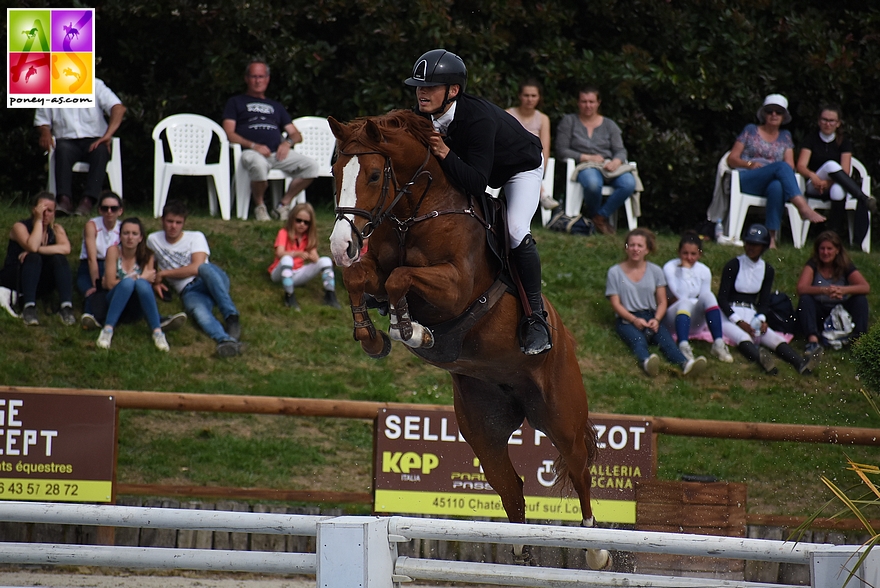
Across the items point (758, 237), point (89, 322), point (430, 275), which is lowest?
point (89, 322)

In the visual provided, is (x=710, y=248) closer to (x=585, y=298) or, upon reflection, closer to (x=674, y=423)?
(x=585, y=298)

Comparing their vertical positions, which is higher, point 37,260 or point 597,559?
point 37,260

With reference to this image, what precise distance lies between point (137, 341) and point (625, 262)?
Result: 392cm

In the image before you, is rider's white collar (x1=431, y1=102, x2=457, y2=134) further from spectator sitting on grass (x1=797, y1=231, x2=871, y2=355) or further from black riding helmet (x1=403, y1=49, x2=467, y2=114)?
spectator sitting on grass (x1=797, y1=231, x2=871, y2=355)

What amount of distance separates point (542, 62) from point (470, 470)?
616 centimetres

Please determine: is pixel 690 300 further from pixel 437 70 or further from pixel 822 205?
pixel 437 70

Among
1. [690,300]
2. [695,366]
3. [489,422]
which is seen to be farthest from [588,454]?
[690,300]

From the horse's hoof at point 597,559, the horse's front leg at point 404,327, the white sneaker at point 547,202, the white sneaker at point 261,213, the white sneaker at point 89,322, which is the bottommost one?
the horse's hoof at point 597,559

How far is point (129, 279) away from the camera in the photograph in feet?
25.6

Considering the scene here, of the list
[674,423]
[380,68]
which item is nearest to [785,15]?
[380,68]

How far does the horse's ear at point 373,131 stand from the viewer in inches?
165

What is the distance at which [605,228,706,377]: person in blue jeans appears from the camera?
8.35 m

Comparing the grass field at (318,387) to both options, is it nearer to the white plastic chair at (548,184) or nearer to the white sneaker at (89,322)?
the white sneaker at (89,322)

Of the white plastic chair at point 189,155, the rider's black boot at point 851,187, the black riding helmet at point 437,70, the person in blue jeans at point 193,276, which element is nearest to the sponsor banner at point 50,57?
the white plastic chair at point 189,155
